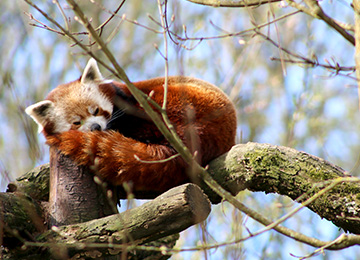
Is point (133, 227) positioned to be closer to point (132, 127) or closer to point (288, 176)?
point (288, 176)

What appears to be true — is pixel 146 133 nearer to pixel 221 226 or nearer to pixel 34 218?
pixel 34 218

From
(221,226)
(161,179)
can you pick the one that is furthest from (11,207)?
(221,226)

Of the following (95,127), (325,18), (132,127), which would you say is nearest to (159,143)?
(132,127)

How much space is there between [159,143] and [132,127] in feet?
1.24

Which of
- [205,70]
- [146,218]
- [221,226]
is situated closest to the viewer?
[146,218]

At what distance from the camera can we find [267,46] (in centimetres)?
843

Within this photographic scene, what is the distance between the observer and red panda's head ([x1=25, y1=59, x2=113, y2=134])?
11.8ft

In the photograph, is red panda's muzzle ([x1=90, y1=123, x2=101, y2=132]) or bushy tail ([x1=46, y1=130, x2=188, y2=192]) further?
red panda's muzzle ([x1=90, y1=123, x2=101, y2=132])

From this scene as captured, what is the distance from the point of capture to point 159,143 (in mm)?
2959

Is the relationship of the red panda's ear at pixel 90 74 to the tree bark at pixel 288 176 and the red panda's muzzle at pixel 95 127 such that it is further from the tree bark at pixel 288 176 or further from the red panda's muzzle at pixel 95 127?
the tree bark at pixel 288 176

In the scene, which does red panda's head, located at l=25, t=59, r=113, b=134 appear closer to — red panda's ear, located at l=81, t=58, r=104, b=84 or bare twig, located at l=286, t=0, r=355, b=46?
red panda's ear, located at l=81, t=58, r=104, b=84

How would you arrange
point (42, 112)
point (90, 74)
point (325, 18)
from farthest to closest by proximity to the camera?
point (90, 74), point (42, 112), point (325, 18)

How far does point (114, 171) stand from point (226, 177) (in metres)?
0.72

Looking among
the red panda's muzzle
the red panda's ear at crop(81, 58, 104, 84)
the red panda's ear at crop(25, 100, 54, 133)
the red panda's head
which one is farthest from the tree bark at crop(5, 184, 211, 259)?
the red panda's ear at crop(81, 58, 104, 84)
